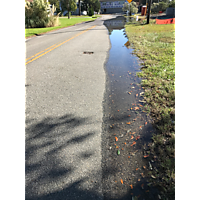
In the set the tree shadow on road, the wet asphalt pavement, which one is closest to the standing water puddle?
the wet asphalt pavement

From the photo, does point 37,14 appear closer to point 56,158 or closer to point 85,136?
point 85,136

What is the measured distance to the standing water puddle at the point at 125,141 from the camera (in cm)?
202

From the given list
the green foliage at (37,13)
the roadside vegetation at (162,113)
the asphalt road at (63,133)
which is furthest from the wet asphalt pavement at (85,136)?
the green foliage at (37,13)

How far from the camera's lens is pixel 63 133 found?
9.73 feet

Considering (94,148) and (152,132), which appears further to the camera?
(152,132)

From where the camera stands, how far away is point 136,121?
338 cm

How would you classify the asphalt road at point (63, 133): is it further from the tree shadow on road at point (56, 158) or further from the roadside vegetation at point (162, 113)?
the roadside vegetation at point (162, 113)

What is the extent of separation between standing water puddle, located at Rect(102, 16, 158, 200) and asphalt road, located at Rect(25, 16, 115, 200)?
142mm

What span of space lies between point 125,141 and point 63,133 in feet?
3.53

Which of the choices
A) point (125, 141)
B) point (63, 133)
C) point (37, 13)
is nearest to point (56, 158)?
point (63, 133)

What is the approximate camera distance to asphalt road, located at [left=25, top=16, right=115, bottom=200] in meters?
2.04
